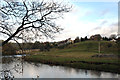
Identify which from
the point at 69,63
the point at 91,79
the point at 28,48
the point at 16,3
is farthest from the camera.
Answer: the point at 69,63

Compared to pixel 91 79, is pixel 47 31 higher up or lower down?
higher up

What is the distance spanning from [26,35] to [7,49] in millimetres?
489

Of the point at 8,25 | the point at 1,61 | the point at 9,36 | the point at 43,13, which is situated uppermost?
the point at 43,13

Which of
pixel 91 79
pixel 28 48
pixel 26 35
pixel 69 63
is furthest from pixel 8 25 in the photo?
pixel 69 63

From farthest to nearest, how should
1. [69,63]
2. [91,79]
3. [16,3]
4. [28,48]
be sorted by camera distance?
[69,63] < [91,79] < [28,48] < [16,3]

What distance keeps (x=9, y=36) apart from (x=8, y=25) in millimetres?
202

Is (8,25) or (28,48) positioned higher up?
(8,25)

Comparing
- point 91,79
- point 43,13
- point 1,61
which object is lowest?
point 91,79

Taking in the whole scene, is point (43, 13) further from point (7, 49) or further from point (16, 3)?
point (7, 49)

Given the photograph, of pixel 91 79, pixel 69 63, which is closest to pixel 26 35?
pixel 91 79

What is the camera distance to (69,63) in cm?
1377

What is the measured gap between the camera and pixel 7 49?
8.84 feet

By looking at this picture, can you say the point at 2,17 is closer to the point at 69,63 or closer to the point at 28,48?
the point at 28,48

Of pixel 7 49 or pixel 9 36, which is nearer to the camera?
pixel 9 36
